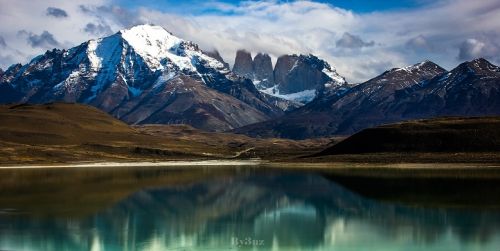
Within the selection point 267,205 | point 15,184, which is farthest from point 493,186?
point 15,184

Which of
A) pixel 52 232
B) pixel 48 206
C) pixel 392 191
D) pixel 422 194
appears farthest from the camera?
pixel 392 191

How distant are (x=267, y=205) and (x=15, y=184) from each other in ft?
202

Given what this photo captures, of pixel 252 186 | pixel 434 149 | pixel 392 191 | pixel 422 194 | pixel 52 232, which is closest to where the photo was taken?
pixel 52 232

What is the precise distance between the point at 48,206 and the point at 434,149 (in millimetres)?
145403

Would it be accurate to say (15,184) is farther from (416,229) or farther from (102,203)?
(416,229)

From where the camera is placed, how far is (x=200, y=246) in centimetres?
5375

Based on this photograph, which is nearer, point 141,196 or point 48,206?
point 48,206

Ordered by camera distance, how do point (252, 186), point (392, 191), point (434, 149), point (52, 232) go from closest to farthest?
1. point (52, 232)
2. point (392, 191)
3. point (252, 186)
4. point (434, 149)

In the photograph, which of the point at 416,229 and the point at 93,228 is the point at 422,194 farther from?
the point at 93,228

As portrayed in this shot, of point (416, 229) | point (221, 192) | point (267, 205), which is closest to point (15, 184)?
point (221, 192)

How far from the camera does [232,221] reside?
234 feet

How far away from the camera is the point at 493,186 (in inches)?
4067

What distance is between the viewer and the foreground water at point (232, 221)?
54.9 meters

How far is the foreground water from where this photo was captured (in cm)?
5491
